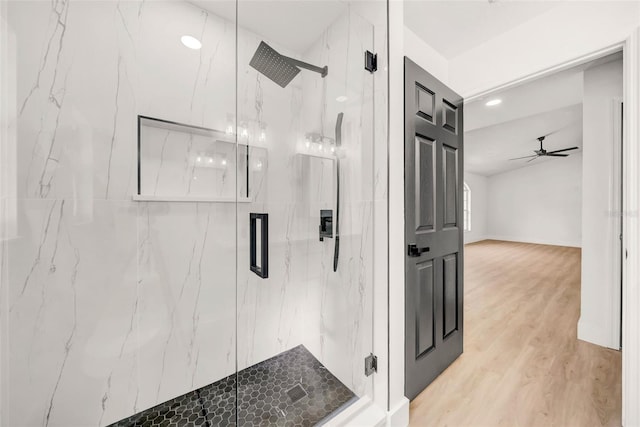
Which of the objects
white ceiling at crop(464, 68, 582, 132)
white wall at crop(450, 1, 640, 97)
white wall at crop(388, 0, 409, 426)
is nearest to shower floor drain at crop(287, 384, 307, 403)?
white wall at crop(388, 0, 409, 426)

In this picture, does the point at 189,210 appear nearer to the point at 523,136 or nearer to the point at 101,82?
the point at 101,82

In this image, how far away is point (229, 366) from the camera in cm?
176

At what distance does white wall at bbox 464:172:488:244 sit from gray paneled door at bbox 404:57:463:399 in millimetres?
7785

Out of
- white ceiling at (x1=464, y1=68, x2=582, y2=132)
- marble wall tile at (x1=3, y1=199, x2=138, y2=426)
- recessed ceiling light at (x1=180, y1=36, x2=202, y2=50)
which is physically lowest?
marble wall tile at (x1=3, y1=199, x2=138, y2=426)

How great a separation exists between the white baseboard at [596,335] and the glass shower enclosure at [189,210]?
88.7 inches

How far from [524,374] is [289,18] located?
9.50 feet

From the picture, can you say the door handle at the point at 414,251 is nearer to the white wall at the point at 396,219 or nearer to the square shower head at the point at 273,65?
the white wall at the point at 396,219

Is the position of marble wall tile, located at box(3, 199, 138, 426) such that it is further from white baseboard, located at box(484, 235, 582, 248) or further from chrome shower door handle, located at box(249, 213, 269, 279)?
white baseboard, located at box(484, 235, 582, 248)

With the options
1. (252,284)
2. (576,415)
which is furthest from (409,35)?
(576,415)

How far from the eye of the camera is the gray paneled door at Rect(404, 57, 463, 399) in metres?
1.54

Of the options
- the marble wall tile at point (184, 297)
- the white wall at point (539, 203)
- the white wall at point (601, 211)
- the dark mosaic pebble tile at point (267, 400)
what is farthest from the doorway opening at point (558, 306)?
the white wall at point (539, 203)

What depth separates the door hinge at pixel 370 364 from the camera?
57.0 inches

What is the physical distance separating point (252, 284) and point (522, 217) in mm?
10827

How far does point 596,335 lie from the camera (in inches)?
87.4
